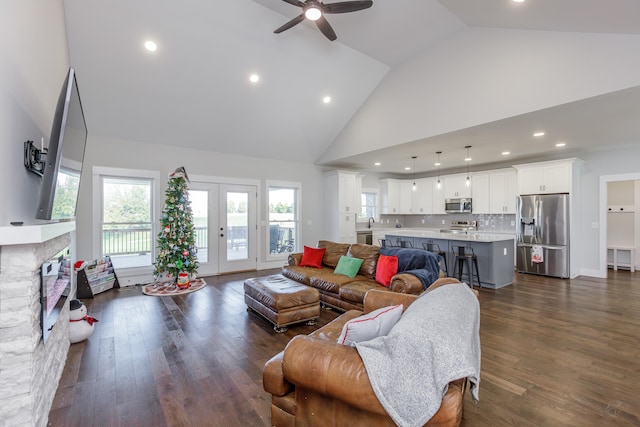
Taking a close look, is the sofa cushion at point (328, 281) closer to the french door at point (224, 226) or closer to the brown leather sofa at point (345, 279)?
the brown leather sofa at point (345, 279)

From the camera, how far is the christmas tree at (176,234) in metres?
5.32

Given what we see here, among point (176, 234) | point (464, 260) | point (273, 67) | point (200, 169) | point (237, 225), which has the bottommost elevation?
point (464, 260)

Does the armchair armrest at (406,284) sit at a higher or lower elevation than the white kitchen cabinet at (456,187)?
lower

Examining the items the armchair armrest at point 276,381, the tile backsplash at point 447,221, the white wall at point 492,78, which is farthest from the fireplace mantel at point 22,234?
the tile backsplash at point 447,221

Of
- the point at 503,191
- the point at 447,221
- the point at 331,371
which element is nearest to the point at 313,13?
the point at 331,371

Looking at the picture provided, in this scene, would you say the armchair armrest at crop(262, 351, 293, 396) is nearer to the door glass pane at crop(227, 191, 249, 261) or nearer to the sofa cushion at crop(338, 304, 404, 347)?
the sofa cushion at crop(338, 304, 404, 347)

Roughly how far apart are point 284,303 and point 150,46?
13.3 ft

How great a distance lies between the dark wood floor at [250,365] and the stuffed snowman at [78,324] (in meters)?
0.10

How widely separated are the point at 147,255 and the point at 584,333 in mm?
6901

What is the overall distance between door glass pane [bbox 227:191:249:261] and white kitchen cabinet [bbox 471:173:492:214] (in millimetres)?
6177

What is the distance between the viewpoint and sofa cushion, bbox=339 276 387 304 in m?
3.61

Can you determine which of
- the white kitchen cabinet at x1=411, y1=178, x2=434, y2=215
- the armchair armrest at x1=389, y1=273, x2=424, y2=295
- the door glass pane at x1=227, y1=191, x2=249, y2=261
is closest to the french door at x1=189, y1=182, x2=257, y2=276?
the door glass pane at x1=227, y1=191, x2=249, y2=261

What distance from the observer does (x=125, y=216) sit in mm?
5547

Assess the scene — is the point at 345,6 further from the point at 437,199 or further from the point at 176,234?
the point at 437,199
